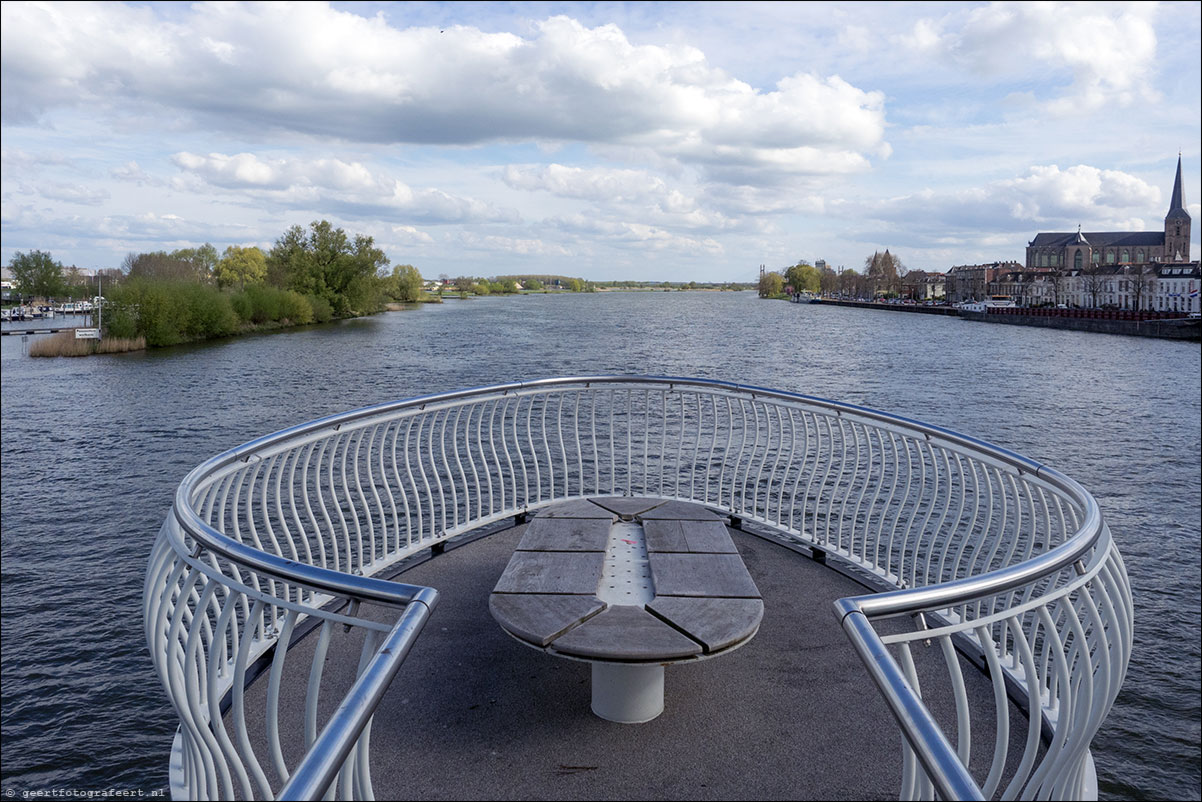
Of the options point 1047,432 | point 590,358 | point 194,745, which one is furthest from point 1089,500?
point 590,358

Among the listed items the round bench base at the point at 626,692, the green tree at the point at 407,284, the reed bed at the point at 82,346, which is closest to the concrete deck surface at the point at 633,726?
the round bench base at the point at 626,692

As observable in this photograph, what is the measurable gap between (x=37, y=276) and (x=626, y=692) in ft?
459

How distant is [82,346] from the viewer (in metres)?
47.6

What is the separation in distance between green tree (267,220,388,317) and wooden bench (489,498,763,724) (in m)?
81.9

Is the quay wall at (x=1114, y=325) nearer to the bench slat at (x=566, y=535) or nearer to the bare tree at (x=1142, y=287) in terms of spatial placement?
the bare tree at (x=1142, y=287)

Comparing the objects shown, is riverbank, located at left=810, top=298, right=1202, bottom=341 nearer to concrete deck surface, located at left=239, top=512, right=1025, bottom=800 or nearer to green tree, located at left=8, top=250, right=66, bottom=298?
concrete deck surface, located at left=239, top=512, right=1025, bottom=800

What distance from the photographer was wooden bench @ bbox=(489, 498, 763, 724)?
337 cm

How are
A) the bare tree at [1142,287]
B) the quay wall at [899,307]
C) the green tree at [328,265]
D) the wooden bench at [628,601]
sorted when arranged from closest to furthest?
the wooden bench at [628,601] → the green tree at [328,265] → the bare tree at [1142,287] → the quay wall at [899,307]

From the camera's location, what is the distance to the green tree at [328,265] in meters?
80.9

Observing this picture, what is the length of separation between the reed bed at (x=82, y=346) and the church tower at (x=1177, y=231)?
481 feet

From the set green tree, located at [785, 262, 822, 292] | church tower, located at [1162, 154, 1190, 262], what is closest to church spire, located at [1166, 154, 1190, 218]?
church tower, located at [1162, 154, 1190, 262]

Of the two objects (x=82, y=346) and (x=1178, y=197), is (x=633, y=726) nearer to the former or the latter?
(x=82, y=346)

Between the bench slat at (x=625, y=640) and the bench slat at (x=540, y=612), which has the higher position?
the bench slat at (x=540, y=612)

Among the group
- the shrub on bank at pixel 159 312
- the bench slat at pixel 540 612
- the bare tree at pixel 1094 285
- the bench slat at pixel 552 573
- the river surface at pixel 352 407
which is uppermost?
the bare tree at pixel 1094 285
